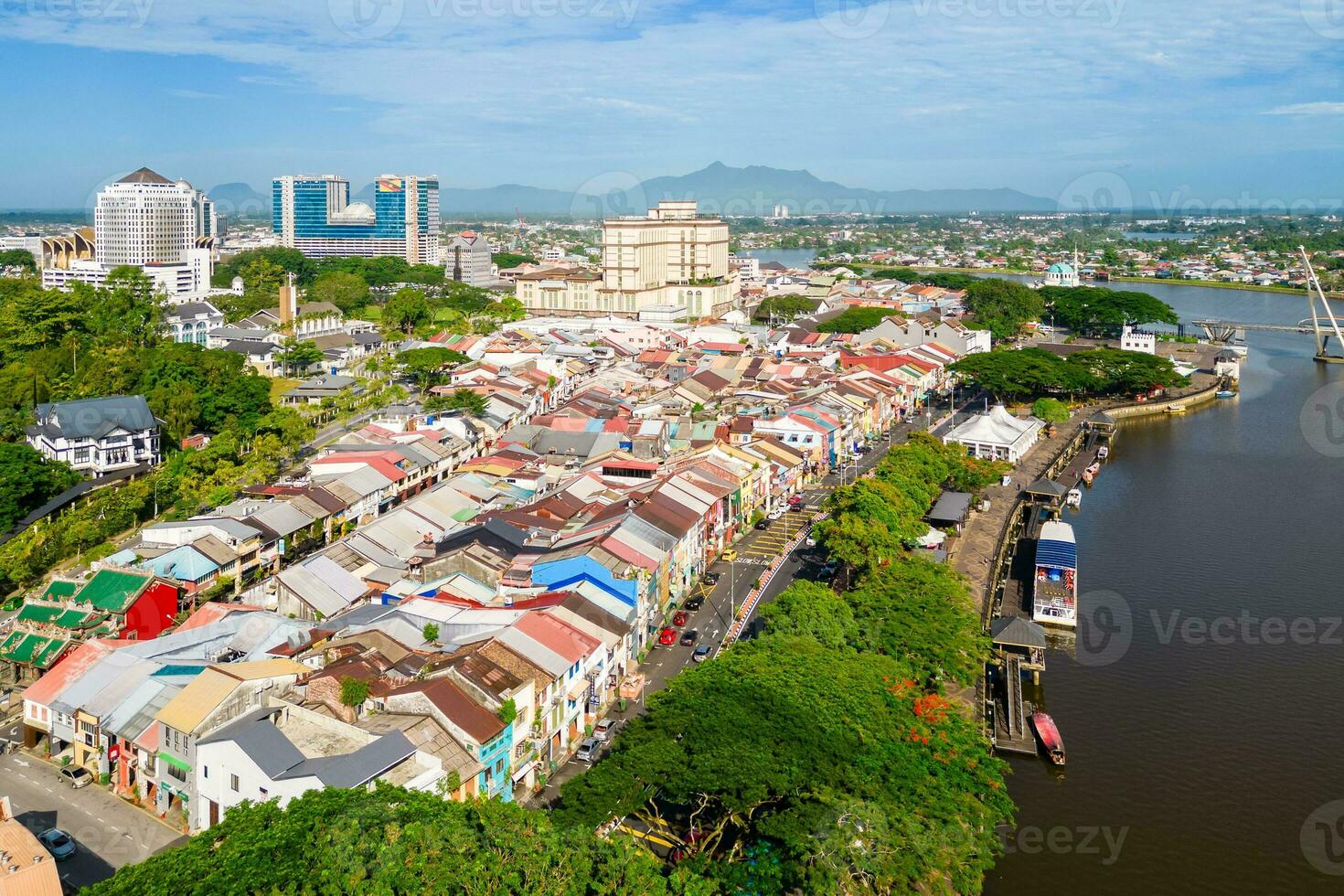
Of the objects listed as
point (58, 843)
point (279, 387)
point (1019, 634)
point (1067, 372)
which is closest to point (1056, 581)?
point (1019, 634)

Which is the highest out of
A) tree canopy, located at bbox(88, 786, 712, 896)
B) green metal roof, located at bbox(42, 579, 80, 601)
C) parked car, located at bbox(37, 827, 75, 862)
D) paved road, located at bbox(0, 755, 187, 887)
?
tree canopy, located at bbox(88, 786, 712, 896)

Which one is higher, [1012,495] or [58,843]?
[1012,495]

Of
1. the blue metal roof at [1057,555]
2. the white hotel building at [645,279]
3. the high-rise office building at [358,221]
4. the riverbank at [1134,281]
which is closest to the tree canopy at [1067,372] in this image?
the blue metal roof at [1057,555]

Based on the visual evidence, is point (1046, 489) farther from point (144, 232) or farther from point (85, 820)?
point (144, 232)

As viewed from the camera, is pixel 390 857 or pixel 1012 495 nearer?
pixel 390 857

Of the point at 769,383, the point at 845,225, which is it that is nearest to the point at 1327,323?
the point at 769,383

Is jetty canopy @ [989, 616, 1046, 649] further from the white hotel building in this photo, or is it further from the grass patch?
the white hotel building

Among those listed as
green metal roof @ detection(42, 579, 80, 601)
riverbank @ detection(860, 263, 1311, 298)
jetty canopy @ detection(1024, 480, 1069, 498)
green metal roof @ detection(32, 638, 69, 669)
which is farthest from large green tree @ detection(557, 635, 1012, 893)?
riverbank @ detection(860, 263, 1311, 298)

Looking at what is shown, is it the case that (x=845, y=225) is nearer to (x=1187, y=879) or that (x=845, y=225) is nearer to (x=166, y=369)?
(x=166, y=369)
